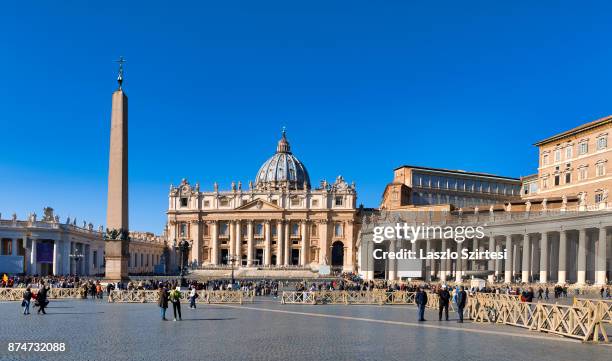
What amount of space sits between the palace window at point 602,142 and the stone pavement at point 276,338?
3176 centimetres

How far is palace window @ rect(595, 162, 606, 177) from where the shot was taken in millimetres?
47688

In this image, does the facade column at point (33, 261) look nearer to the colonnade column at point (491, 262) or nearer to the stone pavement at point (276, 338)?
the colonnade column at point (491, 262)

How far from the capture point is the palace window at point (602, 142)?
157 feet

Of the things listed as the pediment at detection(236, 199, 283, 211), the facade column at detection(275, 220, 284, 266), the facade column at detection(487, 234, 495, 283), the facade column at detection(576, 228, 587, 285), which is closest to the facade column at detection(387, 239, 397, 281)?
the facade column at detection(487, 234, 495, 283)

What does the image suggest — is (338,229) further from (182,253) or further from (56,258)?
(56,258)

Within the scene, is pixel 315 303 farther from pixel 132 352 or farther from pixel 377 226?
pixel 377 226

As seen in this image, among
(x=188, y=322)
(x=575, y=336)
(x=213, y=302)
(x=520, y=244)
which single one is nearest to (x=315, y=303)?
(x=213, y=302)

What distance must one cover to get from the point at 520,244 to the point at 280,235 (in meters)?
57.8

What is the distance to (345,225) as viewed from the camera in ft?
349

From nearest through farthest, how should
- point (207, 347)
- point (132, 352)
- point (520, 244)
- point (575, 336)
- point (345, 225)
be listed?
point (132, 352) → point (207, 347) → point (575, 336) → point (520, 244) → point (345, 225)

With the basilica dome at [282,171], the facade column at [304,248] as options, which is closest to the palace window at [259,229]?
the facade column at [304,248]

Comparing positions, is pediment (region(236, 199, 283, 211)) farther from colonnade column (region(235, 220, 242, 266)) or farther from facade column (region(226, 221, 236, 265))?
facade column (region(226, 221, 236, 265))

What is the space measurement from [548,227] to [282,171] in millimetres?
96067

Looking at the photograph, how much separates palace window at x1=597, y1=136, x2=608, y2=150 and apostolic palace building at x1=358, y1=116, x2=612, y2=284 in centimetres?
7
